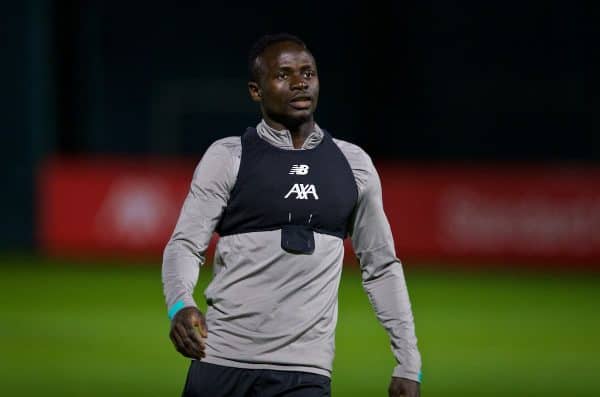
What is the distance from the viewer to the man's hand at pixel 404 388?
481 cm

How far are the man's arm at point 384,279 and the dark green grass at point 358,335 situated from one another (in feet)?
16.8

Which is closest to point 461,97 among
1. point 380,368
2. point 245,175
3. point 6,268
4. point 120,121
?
point 120,121

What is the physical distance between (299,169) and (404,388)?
32.8 inches

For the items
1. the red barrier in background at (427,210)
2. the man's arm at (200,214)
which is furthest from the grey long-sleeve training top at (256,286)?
the red barrier in background at (427,210)

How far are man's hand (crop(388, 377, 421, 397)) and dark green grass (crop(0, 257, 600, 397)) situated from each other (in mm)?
5155

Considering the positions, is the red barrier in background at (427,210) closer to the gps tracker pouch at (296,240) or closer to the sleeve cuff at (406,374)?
the sleeve cuff at (406,374)

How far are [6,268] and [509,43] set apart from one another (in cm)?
1232

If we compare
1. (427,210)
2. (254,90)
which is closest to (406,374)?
(254,90)

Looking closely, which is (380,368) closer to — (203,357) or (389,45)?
(203,357)

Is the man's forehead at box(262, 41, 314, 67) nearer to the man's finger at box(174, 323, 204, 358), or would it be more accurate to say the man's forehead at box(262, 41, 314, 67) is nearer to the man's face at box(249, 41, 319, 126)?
the man's face at box(249, 41, 319, 126)

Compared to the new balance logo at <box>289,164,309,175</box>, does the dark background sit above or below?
below

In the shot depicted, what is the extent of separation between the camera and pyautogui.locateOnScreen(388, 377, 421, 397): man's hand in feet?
15.8

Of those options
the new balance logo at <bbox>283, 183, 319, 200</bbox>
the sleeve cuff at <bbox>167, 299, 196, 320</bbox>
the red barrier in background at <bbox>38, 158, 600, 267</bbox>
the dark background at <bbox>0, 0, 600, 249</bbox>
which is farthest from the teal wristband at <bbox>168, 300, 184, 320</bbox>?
the dark background at <bbox>0, 0, 600, 249</bbox>

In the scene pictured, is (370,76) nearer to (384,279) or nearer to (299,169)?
(384,279)
